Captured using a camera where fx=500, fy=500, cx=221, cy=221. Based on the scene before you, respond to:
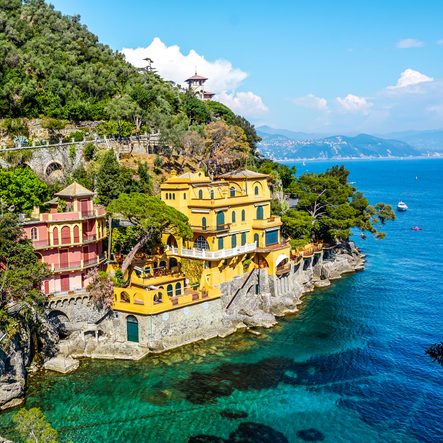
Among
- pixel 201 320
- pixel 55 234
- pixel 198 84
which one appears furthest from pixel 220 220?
pixel 198 84

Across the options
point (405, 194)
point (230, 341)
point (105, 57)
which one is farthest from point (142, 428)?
point (405, 194)

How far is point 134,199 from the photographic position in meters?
36.4

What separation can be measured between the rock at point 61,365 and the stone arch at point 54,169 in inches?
1055

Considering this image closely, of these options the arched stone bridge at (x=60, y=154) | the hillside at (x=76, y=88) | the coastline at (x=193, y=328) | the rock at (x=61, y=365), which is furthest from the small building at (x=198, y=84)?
the rock at (x=61, y=365)

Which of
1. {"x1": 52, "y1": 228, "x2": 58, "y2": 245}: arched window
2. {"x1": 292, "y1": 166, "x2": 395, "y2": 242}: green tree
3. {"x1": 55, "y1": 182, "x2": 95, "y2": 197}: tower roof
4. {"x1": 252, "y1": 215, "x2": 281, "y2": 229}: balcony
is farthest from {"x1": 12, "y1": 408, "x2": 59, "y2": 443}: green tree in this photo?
{"x1": 292, "y1": 166, "x2": 395, "y2": 242}: green tree

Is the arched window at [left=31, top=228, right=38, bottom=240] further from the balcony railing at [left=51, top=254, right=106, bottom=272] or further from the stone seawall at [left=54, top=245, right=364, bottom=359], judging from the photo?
the stone seawall at [left=54, top=245, right=364, bottom=359]

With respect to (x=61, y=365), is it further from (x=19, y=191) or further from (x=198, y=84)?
(x=198, y=84)

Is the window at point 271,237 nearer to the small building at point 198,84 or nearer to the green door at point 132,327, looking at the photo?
the green door at point 132,327

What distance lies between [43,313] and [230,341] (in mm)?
13075

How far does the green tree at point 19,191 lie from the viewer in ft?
127

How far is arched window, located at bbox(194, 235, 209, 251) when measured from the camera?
39781 millimetres

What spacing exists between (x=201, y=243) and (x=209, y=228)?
4.79 feet

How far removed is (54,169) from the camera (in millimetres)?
54438

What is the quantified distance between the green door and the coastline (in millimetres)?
482
